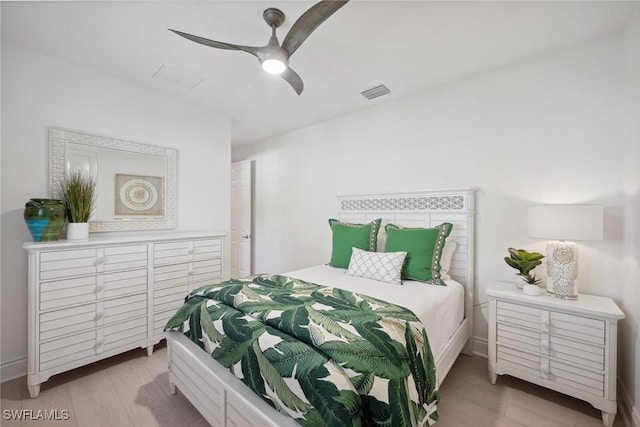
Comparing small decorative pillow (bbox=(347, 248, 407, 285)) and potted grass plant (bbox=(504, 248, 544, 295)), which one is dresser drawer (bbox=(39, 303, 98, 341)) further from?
potted grass plant (bbox=(504, 248, 544, 295))

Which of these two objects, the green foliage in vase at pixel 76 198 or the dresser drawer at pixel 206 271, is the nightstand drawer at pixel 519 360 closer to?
the dresser drawer at pixel 206 271

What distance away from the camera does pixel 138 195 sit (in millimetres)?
2764

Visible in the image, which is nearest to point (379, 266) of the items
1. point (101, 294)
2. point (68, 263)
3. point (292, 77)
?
point (292, 77)

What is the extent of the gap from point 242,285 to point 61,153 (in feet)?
6.72

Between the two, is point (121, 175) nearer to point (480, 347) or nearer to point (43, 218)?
point (43, 218)

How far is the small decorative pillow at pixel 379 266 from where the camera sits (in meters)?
2.24

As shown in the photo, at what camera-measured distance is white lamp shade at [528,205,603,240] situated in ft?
5.66

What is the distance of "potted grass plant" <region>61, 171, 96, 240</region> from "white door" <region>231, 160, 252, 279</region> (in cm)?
241

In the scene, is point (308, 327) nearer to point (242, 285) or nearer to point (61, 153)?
point (242, 285)

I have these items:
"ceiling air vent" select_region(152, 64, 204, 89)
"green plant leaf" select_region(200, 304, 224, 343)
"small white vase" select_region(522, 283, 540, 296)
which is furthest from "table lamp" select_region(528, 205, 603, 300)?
"ceiling air vent" select_region(152, 64, 204, 89)

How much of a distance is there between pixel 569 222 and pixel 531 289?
0.54 meters

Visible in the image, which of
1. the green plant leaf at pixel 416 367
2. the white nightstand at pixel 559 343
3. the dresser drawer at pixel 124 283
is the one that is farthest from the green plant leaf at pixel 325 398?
the dresser drawer at pixel 124 283

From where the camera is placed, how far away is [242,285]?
6.20ft

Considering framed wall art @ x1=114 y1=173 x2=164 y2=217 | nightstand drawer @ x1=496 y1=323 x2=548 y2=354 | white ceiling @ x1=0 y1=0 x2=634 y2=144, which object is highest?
white ceiling @ x1=0 y1=0 x2=634 y2=144
